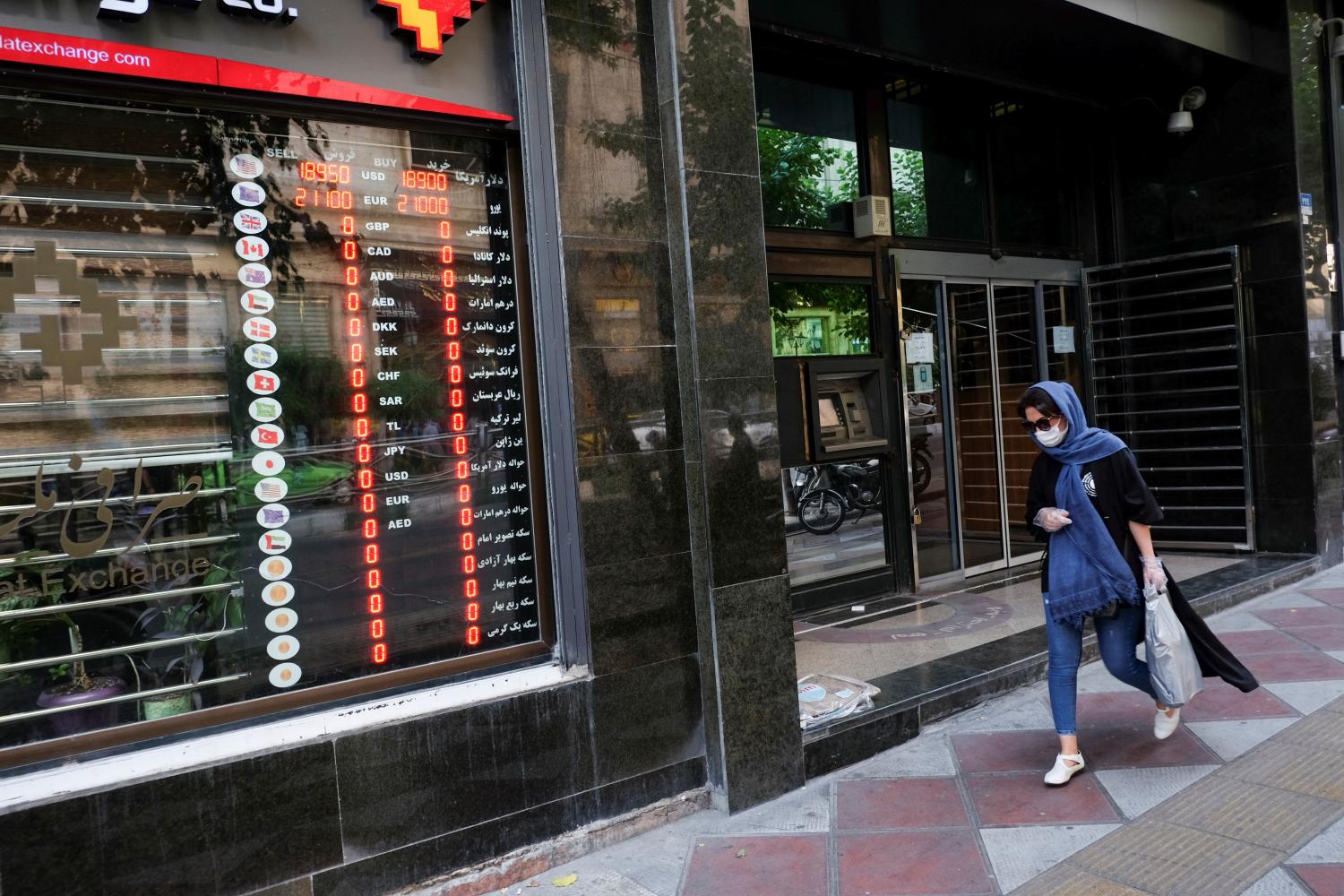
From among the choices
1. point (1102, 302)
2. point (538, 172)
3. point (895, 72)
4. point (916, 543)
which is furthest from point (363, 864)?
point (1102, 302)

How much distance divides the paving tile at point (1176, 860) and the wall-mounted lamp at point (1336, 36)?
7.90m

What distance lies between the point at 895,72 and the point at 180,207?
600 centimetres

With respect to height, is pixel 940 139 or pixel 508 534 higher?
pixel 940 139

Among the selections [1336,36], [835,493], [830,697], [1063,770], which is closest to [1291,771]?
[1063,770]

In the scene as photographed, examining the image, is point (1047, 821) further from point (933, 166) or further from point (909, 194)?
point (933, 166)

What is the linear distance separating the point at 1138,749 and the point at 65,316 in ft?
15.7

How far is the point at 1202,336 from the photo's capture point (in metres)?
8.71

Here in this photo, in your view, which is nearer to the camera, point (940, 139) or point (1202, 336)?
point (940, 139)

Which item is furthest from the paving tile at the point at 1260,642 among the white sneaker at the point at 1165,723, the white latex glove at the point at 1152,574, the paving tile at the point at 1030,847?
Answer: the paving tile at the point at 1030,847

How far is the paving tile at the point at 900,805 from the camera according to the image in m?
3.98

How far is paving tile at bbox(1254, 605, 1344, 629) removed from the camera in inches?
261

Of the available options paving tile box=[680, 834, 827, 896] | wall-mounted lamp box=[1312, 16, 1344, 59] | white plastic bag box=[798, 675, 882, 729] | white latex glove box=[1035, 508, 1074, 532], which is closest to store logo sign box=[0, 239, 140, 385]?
paving tile box=[680, 834, 827, 896]

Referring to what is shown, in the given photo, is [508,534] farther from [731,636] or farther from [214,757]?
[214,757]

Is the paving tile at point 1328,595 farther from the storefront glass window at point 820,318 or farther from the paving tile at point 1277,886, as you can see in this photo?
the paving tile at point 1277,886
